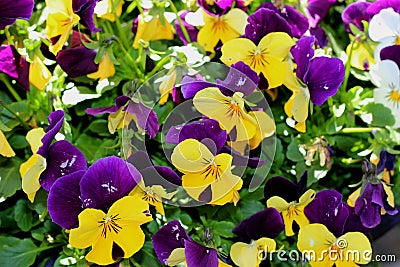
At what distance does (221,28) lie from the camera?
91cm

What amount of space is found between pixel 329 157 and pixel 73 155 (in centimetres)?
35

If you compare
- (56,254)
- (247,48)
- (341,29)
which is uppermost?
(247,48)

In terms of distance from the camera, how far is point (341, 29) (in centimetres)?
108

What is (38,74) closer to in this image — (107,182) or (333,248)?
(107,182)

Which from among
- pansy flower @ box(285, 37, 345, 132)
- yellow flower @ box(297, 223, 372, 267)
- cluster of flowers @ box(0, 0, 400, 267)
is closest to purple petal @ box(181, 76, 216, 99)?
cluster of flowers @ box(0, 0, 400, 267)

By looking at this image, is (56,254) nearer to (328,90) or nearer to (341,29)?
(328,90)

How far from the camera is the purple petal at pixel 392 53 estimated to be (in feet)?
2.97

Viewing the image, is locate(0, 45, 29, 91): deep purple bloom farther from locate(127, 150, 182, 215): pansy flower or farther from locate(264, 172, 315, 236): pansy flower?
locate(264, 172, 315, 236): pansy flower

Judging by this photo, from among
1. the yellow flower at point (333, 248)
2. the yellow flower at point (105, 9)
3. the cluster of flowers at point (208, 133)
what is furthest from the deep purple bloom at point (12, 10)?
the yellow flower at point (333, 248)

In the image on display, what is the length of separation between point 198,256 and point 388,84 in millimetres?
365

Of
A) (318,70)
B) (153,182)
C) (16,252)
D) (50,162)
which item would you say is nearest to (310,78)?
(318,70)

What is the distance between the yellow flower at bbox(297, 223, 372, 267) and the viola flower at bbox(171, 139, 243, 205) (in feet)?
0.35

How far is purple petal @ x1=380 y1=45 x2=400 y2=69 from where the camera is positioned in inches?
35.6

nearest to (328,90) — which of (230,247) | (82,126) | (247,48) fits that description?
(247,48)
